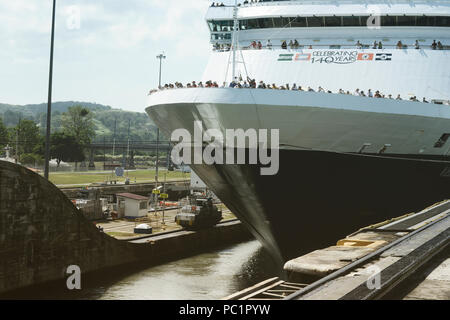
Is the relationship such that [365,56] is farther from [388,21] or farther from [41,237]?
[41,237]

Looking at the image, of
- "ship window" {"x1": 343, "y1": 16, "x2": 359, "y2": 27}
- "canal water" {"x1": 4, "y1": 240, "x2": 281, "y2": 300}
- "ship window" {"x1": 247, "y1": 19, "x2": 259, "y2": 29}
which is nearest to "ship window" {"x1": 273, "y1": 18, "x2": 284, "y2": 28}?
"ship window" {"x1": 247, "y1": 19, "x2": 259, "y2": 29}

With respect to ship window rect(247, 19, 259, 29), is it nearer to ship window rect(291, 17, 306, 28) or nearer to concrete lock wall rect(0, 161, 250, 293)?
ship window rect(291, 17, 306, 28)

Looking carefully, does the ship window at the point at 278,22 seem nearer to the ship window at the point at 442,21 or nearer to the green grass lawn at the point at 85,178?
the ship window at the point at 442,21

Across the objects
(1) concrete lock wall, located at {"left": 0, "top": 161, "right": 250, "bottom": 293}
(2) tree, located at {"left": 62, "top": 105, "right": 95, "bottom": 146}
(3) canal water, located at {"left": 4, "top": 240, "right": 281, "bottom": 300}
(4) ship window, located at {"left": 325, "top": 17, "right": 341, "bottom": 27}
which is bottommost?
(3) canal water, located at {"left": 4, "top": 240, "right": 281, "bottom": 300}

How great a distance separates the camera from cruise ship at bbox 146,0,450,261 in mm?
17422

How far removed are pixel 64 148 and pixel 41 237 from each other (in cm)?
7410

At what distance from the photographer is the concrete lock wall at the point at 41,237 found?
67.9 feet

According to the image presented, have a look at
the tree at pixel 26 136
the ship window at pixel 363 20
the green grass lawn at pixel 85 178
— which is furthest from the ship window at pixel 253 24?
the tree at pixel 26 136

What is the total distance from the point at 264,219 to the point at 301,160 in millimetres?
2643

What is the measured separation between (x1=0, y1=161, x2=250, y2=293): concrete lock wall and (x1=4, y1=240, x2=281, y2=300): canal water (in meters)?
0.67

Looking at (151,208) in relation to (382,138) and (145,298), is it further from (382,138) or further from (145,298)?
(382,138)

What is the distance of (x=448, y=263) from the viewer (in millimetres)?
9781

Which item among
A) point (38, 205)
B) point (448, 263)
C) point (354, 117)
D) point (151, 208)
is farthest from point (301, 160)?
point (151, 208)

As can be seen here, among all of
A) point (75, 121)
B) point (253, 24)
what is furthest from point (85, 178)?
point (75, 121)
